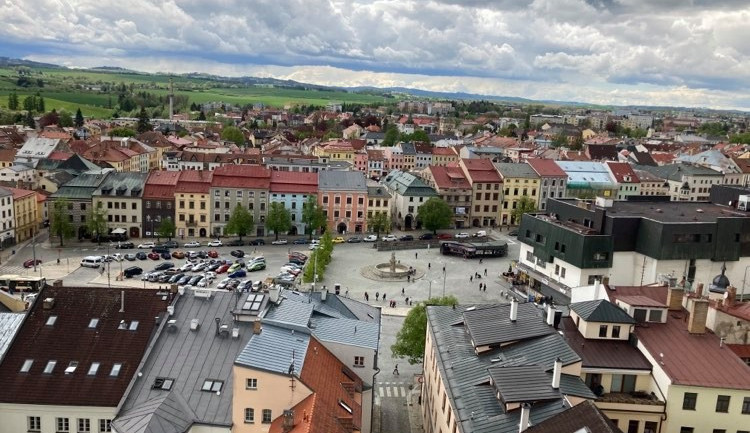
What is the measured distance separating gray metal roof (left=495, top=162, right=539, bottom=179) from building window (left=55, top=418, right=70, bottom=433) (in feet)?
355

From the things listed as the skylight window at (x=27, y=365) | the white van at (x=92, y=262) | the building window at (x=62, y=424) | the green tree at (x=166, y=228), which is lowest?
the white van at (x=92, y=262)

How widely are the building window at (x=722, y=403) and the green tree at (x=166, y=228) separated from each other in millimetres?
88947

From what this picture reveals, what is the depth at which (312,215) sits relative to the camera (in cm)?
11188

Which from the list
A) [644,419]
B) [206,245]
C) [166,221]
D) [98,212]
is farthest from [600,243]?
[98,212]

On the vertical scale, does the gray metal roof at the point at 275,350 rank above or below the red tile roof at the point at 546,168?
below

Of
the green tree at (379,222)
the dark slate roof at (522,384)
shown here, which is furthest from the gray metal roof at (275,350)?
the green tree at (379,222)

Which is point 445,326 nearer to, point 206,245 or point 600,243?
point 600,243

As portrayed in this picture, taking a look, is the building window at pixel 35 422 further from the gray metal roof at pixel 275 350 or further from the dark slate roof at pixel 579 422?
the dark slate roof at pixel 579 422

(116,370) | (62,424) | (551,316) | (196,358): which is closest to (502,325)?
A: (551,316)

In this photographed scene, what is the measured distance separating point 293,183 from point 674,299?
80860 millimetres

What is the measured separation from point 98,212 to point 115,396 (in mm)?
75463

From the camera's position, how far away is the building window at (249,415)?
34750 mm

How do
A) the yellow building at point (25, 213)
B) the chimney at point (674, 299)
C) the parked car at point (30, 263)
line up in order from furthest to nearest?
the yellow building at point (25, 213)
the parked car at point (30, 263)
the chimney at point (674, 299)

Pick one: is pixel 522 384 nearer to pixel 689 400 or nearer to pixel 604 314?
pixel 604 314
